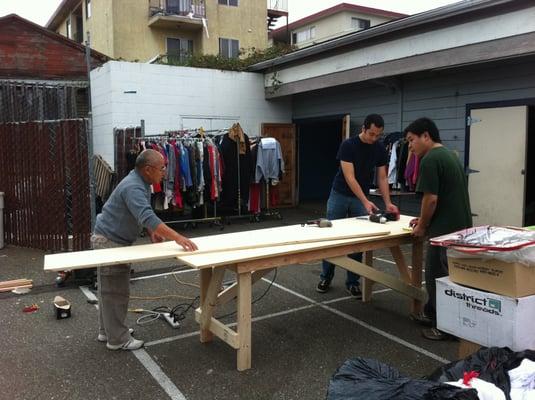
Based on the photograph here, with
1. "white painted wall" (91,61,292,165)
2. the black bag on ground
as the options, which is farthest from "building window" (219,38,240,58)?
the black bag on ground

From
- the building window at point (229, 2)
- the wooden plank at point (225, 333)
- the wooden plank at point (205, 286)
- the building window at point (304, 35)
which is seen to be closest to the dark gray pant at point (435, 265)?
the wooden plank at point (225, 333)

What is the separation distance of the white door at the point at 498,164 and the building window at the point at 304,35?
Answer: 2594cm

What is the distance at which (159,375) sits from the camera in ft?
11.5

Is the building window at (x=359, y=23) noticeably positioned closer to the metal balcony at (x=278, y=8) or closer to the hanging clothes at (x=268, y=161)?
the metal balcony at (x=278, y=8)

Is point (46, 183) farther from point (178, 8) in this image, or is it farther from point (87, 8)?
point (87, 8)

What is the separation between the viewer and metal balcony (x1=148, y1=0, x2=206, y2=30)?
21.6 m

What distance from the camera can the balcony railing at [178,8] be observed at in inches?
858

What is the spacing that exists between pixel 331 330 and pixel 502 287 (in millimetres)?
1788

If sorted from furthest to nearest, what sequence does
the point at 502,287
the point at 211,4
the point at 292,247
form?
the point at 211,4 < the point at 292,247 < the point at 502,287

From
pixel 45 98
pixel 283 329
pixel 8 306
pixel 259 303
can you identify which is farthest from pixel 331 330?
pixel 45 98

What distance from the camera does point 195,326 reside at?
4.49 m

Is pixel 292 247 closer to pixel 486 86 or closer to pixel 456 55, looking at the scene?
pixel 456 55

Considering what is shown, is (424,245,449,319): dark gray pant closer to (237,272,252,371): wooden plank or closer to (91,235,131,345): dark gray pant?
(237,272,252,371): wooden plank

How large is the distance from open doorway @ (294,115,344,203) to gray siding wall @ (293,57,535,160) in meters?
2.59
